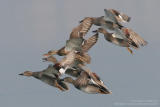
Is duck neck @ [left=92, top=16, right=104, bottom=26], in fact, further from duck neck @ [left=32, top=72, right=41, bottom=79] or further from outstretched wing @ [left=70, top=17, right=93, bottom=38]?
duck neck @ [left=32, top=72, right=41, bottom=79]

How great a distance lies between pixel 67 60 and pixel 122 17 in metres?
4.61

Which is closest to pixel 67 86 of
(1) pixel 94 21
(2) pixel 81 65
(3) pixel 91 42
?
(2) pixel 81 65

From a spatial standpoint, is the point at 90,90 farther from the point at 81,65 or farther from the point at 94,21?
the point at 94,21

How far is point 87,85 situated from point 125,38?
4.74 metres

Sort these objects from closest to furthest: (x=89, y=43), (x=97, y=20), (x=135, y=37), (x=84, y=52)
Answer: (x=84, y=52), (x=89, y=43), (x=135, y=37), (x=97, y=20)

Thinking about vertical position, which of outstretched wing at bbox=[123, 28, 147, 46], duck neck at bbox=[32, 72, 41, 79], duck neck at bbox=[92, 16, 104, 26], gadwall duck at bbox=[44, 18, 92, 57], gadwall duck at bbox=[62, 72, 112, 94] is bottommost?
gadwall duck at bbox=[62, 72, 112, 94]

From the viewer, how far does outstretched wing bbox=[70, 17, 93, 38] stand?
20.7 meters

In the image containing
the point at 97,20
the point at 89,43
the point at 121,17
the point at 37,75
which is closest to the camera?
the point at 37,75

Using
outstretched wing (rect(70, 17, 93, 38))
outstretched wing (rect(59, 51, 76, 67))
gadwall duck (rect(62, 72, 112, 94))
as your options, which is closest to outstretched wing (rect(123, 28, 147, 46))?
outstretched wing (rect(70, 17, 93, 38))

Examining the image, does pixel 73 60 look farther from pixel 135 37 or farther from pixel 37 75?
pixel 135 37

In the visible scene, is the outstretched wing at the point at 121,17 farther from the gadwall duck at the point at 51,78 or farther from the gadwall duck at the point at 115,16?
the gadwall duck at the point at 51,78

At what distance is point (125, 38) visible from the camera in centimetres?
2016

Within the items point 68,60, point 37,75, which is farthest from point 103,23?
point 37,75

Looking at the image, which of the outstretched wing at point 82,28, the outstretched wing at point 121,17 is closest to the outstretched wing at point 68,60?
the outstretched wing at point 82,28
